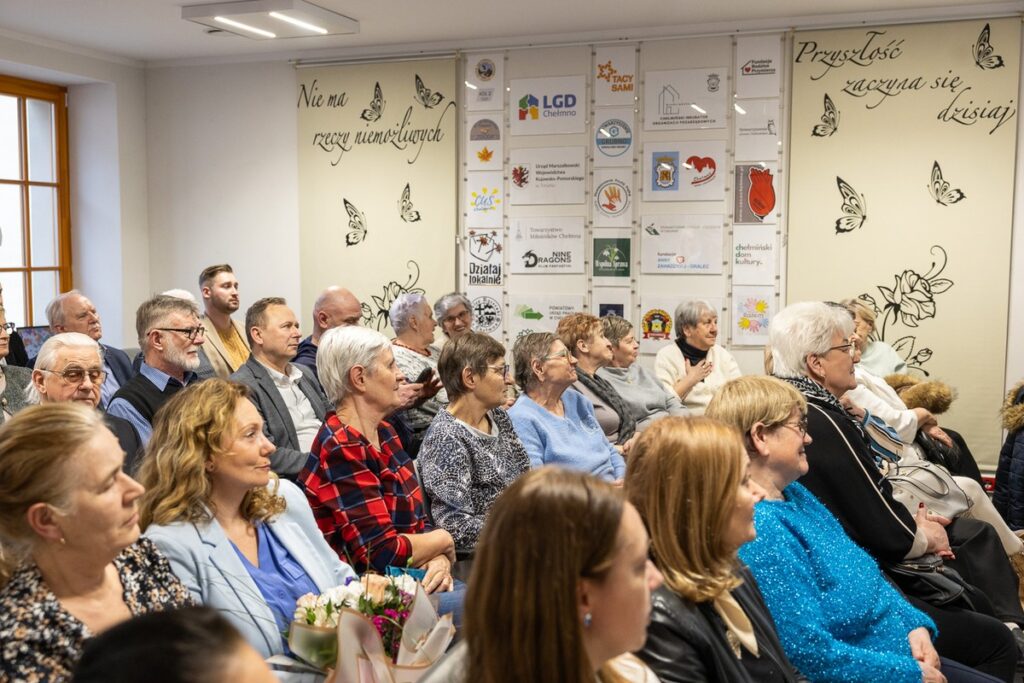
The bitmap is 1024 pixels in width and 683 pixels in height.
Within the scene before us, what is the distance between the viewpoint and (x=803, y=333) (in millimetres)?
3512

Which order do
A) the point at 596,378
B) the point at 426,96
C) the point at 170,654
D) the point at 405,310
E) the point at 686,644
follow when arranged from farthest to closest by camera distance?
the point at 426,96 → the point at 405,310 → the point at 596,378 → the point at 686,644 → the point at 170,654

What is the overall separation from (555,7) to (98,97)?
13.2ft

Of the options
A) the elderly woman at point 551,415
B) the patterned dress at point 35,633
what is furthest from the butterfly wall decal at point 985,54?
the patterned dress at point 35,633

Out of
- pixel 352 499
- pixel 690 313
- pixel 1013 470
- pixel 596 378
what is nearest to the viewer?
pixel 352 499

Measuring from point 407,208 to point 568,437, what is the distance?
3751 millimetres

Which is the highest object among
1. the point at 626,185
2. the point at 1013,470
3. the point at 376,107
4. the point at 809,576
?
the point at 376,107

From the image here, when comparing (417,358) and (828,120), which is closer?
(417,358)

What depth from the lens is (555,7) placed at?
6.15 m

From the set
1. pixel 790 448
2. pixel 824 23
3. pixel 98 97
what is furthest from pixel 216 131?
pixel 790 448

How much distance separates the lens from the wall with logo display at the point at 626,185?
21.7 ft

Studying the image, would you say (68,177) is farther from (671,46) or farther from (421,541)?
(421,541)

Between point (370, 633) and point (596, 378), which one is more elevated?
point (596, 378)

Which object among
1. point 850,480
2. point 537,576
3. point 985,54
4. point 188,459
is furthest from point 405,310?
point 537,576

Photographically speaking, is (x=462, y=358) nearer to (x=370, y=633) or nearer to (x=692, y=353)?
(x=370, y=633)
